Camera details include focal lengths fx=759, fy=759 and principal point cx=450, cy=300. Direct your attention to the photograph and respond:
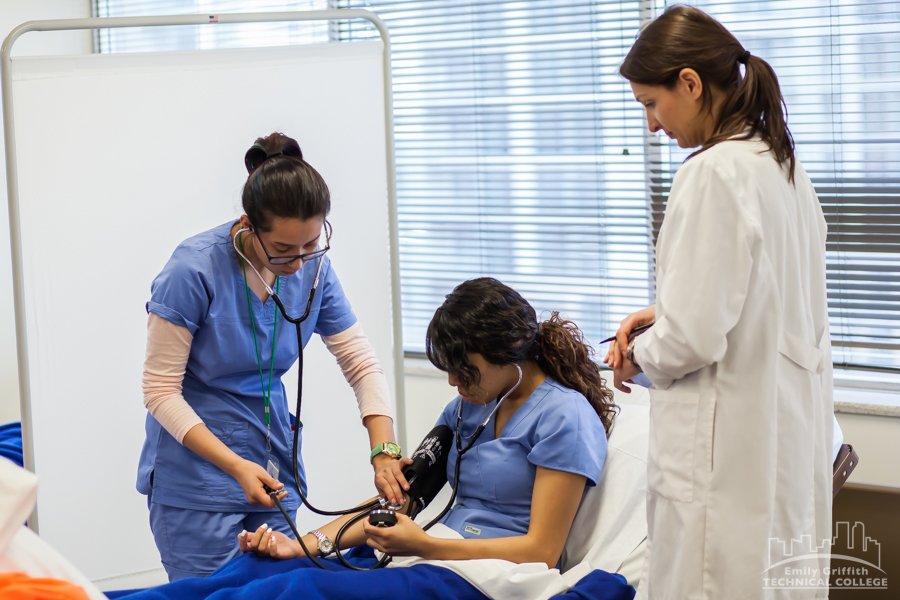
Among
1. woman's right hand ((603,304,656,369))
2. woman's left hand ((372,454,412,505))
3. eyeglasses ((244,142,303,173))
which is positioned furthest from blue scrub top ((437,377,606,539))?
eyeglasses ((244,142,303,173))

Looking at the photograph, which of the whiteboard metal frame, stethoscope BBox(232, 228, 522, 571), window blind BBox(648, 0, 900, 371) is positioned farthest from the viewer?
window blind BBox(648, 0, 900, 371)

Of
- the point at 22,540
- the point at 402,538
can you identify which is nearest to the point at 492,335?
the point at 402,538

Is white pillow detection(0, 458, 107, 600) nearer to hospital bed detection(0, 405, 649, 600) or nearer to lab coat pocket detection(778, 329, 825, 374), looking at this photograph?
hospital bed detection(0, 405, 649, 600)

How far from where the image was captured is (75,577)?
846mm

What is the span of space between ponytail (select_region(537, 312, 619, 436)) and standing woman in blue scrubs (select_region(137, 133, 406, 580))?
15.2 inches

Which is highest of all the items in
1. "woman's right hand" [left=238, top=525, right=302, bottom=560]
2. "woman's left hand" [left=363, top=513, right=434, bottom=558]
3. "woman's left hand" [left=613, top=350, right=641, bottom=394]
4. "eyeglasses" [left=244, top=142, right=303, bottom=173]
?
"eyeglasses" [left=244, top=142, right=303, bottom=173]

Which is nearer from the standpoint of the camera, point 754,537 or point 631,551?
point 754,537

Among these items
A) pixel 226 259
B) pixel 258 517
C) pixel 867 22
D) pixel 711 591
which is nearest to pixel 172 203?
pixel 226 259

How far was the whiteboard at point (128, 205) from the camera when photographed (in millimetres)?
1909

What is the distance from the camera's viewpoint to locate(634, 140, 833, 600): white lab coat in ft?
3.57

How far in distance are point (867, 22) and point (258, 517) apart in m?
2.15

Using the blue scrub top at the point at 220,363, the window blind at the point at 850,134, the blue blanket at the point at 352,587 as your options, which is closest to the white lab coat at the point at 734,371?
the blue blanket at the point at 352,587

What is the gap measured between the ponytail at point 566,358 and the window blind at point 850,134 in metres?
1.15

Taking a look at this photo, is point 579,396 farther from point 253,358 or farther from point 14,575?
point 14,575
